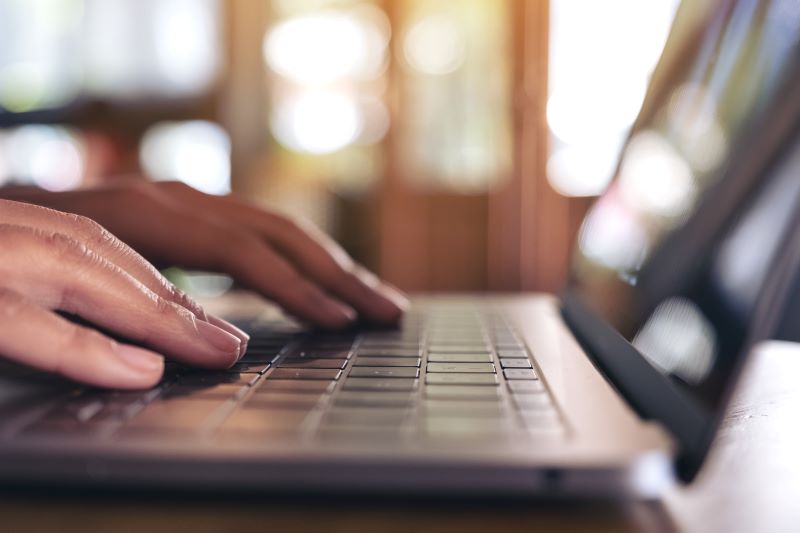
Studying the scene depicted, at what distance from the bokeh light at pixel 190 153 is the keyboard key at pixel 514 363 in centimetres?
275

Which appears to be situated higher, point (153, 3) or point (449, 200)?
point (153, 3)

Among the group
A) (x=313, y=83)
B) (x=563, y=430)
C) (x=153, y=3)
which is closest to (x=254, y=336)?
(x=563, y=430)

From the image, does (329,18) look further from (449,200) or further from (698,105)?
(698,105)

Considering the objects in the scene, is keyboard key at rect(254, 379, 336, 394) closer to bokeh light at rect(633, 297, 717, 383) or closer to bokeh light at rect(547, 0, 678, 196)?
bokeh light at rect(633, 297, 717, 383)

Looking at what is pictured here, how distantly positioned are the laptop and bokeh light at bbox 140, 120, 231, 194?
8.93 ft

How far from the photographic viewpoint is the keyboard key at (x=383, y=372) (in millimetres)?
312

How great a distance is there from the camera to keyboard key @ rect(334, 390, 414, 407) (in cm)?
25

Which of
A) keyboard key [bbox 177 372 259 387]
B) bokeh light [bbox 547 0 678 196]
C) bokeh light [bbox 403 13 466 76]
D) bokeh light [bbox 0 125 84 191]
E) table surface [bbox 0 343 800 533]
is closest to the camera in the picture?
table surface [bbox 0 343 800 533]

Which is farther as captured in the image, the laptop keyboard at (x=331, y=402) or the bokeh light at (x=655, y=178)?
the bokeh light at (x=655, y=178)

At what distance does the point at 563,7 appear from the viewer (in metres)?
2.53

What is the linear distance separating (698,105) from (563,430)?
220 mm

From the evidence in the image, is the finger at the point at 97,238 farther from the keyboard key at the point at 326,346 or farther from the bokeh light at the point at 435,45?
the bokeh light at the point at 435,45

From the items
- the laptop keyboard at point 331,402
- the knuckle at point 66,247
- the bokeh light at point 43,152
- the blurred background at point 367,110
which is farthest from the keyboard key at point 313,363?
the bokeh light at point 43,152

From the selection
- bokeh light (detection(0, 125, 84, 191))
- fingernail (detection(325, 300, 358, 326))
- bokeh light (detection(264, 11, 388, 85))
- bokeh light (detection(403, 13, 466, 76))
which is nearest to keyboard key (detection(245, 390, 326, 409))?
fingernail (detection(325, 300, 358, 326))
